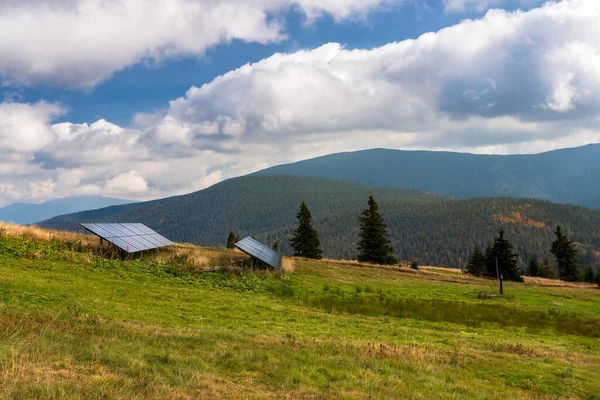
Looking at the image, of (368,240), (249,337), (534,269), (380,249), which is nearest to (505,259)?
(380,249)

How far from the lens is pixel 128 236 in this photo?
32781 millimetres

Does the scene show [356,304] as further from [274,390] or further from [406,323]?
[274,390]

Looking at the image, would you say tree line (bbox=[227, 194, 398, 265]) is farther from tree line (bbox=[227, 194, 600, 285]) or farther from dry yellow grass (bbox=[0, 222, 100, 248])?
dry yellow grass (bbox=[0, 222, 100, 248])

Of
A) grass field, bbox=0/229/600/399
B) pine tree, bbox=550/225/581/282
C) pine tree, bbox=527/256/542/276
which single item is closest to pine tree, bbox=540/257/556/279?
pine tree, bbox=527/256/542/276

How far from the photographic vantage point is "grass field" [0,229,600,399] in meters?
8.98

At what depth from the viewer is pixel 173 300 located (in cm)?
2062

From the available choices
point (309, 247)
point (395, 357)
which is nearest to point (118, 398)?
point (395, 357)

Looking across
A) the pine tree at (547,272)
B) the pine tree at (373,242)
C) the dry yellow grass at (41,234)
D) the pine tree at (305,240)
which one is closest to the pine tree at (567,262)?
the pine tree at (547,272)

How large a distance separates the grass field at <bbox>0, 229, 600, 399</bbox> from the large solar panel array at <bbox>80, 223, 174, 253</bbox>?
1.37m

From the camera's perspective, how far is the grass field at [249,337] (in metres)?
8.98

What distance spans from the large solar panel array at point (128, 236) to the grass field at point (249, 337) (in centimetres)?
137

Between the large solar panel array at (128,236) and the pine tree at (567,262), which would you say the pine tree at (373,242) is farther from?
the large solar panel array at (128,236)

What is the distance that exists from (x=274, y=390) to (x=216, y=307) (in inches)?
456

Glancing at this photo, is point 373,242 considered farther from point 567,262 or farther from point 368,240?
point 567,262
